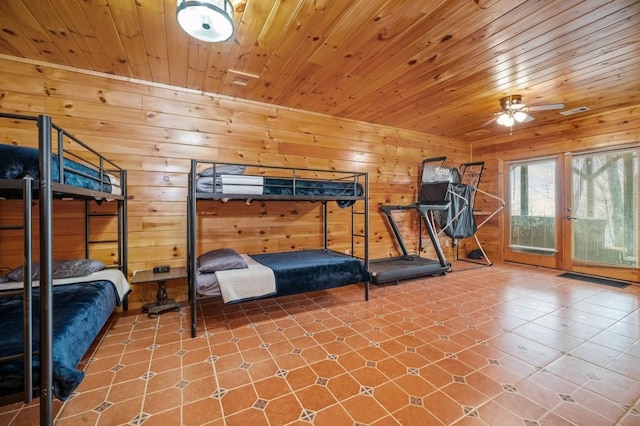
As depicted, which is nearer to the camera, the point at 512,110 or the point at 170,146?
the point at 170,146

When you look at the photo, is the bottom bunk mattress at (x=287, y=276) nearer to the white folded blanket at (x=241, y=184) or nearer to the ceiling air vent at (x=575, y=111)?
the white folded blanket at (x=241, y=184)

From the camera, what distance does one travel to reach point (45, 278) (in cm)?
127

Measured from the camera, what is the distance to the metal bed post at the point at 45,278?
4.05ft

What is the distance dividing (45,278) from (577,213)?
6.50 metres

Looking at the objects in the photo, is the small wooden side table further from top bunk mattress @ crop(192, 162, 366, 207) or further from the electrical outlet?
top bunk mattress @ crop(192, 162, 366, 207)

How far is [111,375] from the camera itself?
74.7 inches

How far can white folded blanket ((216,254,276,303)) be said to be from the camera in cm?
253

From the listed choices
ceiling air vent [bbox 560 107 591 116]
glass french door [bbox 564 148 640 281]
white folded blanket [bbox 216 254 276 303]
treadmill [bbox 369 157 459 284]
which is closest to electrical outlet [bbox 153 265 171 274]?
white folded blanket [bbox 216 254 276 303]

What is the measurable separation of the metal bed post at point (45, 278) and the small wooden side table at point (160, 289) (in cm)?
157

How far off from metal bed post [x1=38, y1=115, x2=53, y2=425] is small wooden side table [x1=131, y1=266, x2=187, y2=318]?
157cm

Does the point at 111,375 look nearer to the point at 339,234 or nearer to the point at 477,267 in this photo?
the point at 339,234

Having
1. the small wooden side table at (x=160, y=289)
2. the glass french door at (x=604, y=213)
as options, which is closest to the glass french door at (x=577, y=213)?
the glass french door at (x=604, y=213)

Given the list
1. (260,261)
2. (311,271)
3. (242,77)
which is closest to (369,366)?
(311,271)

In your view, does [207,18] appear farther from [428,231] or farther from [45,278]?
[428,231]
